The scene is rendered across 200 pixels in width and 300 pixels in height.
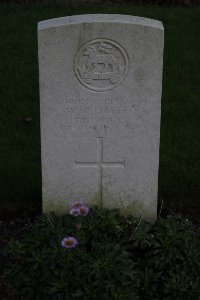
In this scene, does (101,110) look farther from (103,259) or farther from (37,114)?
(37,114)

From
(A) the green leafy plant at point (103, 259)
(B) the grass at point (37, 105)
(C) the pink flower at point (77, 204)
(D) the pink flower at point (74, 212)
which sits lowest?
(A) the green leafy plant at point (103, 259)

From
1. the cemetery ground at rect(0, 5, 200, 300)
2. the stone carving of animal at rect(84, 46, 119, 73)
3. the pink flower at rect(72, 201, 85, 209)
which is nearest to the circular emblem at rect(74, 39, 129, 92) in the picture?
the stone carving of animal at rect(84, 46, 119, 73)

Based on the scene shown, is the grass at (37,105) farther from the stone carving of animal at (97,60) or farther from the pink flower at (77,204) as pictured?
the stone carving of animal at (97,60)

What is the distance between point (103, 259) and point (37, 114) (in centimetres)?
281

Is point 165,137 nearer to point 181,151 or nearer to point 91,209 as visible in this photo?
point 181,151

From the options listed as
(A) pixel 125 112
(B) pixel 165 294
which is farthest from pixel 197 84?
(B) pixel 165 294

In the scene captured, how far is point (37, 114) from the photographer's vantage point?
6438mm

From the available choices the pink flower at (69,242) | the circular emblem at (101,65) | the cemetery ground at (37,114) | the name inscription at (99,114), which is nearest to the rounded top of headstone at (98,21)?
the circular emblem at (101,65)

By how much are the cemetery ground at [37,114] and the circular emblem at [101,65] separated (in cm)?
117

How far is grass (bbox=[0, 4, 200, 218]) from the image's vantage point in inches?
205

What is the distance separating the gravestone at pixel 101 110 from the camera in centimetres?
406

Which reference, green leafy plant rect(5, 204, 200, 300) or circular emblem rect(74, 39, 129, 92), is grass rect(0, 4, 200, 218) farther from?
circular emblem rect(74, 39, 129, 92)

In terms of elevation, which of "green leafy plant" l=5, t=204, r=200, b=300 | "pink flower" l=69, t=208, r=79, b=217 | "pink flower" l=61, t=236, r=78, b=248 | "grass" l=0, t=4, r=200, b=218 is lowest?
"green leafy plant" l=5, t=204, r=200, b=300

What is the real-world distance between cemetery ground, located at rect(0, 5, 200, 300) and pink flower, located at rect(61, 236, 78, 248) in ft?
2.96
